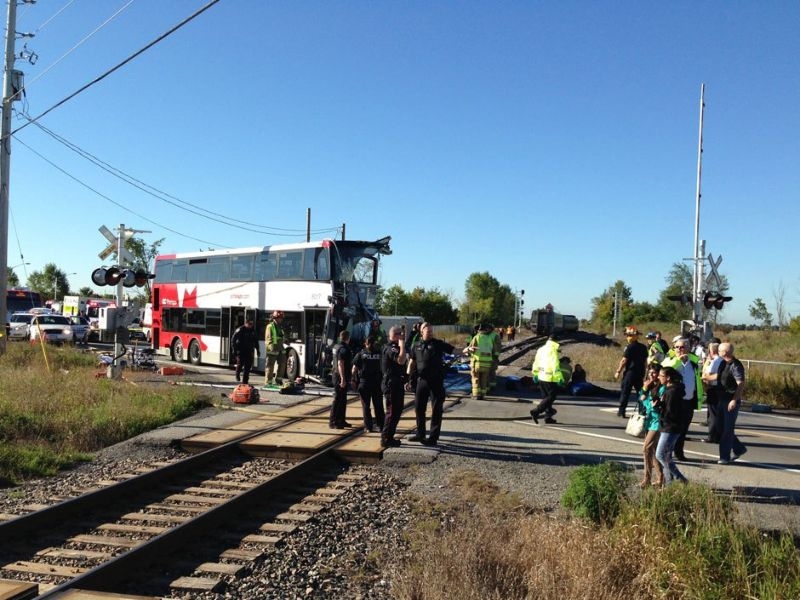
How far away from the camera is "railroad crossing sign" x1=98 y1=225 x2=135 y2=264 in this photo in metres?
16.7

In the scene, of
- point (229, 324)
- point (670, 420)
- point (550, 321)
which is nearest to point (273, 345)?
point (229, 324)

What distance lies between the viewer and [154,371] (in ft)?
67.8

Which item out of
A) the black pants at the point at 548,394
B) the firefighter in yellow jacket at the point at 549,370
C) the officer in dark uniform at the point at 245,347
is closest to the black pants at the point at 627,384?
the black pants at the point at 548,394

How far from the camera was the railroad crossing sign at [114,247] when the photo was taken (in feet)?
54.9

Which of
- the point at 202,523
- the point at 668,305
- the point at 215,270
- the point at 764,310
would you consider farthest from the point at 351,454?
the point at 668,305

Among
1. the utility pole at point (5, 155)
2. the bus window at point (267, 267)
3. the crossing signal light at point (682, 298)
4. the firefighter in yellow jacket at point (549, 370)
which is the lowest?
the firefighter in yellow jacket at point (549, 370)

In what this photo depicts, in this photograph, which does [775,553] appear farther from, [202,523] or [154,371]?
[154,371]

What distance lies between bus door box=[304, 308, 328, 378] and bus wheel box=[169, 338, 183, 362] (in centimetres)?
824

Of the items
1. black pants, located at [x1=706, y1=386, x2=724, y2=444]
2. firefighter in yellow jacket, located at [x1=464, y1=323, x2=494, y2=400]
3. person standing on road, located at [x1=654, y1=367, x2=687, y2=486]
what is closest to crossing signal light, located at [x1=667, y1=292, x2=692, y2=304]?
firefighter in yellow jacket, located at [x1=464, y1=323, x2=494, y2=400]

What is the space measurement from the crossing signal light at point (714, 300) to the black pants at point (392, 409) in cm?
1207

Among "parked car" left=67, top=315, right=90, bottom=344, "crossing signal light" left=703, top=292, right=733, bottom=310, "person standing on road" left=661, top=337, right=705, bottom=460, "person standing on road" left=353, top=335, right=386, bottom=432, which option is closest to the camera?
"person standing on road" left=661, top=337, right=705, bottom=460

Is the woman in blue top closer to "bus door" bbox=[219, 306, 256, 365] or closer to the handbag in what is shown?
the handbag

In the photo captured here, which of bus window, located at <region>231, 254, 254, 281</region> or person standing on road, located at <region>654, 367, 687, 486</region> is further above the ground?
bus window, located at <region>231, 254, 254, 281</region>

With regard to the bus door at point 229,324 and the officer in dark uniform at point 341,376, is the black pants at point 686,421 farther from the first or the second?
the bus door at point 229,324
